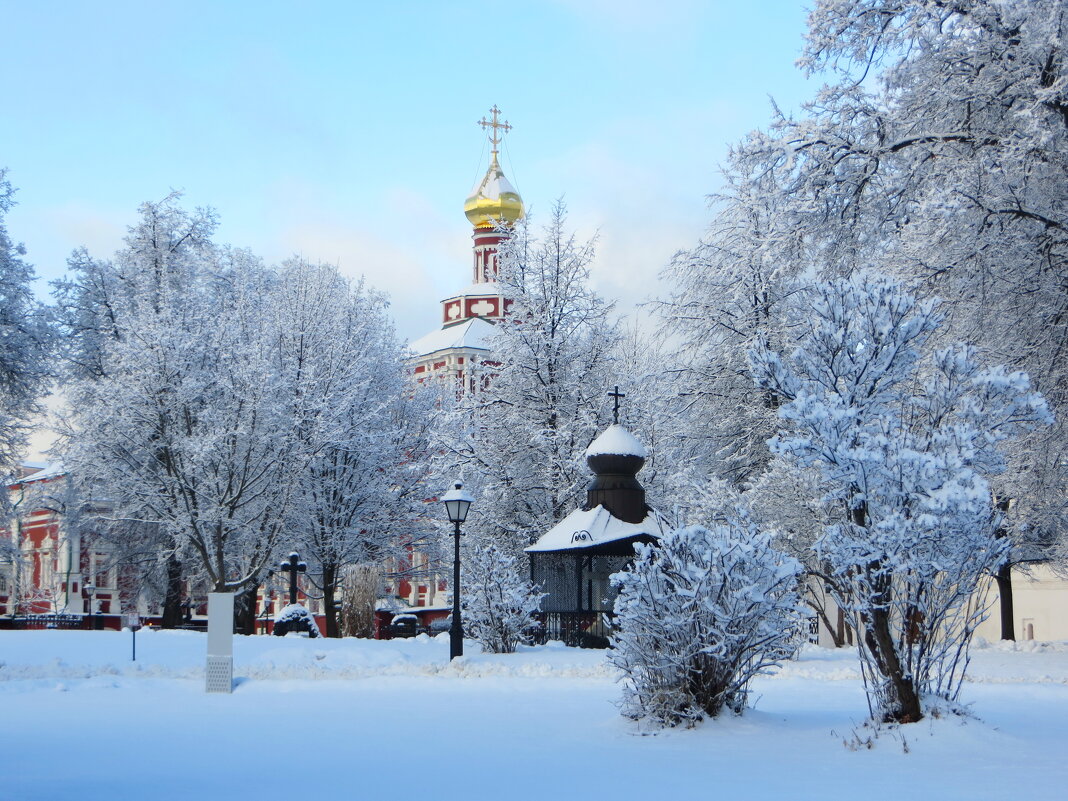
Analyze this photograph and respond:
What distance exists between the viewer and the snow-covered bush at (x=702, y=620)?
9.58m

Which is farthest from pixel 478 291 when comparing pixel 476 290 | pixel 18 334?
pixel 18 334

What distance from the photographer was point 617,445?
22.7 meters

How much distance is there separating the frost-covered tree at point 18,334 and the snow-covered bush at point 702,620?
1658 centimetres

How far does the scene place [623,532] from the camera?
852 inches

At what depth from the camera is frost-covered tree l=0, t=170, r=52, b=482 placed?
2262cm

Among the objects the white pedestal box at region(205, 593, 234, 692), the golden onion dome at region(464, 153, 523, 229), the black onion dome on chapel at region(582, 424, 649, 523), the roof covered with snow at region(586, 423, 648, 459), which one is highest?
the golden onion dome at region(464, 153, 523, 229)

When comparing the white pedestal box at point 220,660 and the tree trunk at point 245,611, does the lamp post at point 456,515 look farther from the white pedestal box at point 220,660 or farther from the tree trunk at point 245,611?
the tree trunk at point 245,611

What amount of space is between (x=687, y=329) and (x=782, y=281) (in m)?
3.14

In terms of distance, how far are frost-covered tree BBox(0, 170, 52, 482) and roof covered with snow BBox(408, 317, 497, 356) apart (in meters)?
46.9

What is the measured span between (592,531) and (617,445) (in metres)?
1.93

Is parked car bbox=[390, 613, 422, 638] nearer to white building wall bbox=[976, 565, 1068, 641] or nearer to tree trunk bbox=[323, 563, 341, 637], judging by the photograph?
tree trunk bbox=[323, 563, 341, 637]

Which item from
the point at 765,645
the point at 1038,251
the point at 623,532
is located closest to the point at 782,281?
the point at 623,532

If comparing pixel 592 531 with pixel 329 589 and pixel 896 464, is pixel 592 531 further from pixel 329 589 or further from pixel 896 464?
pixel 329 589

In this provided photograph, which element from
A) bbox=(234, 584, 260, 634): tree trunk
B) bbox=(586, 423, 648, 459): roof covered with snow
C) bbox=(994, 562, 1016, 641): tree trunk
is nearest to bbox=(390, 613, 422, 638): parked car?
bbox=(234, 584, 260, 634): tree trunk
